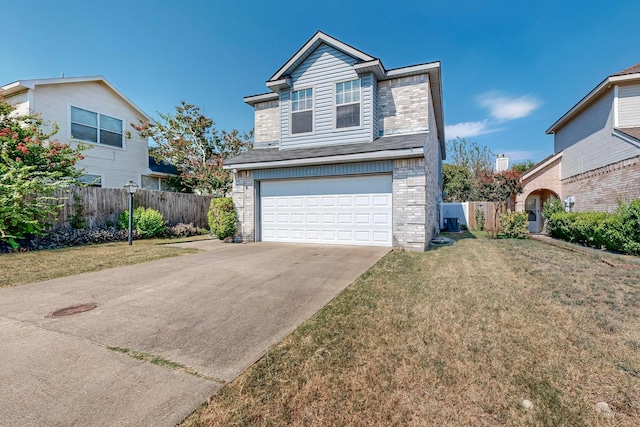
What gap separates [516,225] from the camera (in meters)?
12.3

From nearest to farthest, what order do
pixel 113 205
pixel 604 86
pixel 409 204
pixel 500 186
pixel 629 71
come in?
pixel 409 204 < pixel 629 71 < pixel 113 205 < pixel 604 86 < pixel 500 186

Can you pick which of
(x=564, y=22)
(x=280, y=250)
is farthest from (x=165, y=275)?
(x=564, y=22)

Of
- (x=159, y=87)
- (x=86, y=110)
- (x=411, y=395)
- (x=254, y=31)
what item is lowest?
(x=411, y=395)

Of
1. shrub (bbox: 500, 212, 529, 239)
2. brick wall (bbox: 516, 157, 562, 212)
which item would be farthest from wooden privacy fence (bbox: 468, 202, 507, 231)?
shrub (bbox: 500, 212, 529, 239)

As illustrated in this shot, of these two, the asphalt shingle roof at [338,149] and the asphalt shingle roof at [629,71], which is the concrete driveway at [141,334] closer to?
the asphalt shingle roof at [338,149]

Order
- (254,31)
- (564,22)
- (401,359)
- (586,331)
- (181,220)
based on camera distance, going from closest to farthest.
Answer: (401,359)
(586,331)
(564,22)
(254,31)
(181,220)

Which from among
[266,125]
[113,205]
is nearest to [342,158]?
[266,125]

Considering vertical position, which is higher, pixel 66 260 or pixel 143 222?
pixel 143 222

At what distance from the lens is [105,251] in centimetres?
811

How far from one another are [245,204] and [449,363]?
29.9 feet

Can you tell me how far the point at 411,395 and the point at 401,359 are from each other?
1.53 ft

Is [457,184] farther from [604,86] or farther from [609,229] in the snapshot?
[609,229]

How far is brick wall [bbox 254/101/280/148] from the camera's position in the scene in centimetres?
1125

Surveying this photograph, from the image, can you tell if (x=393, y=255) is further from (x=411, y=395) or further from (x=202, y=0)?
(x=202, y=0)
